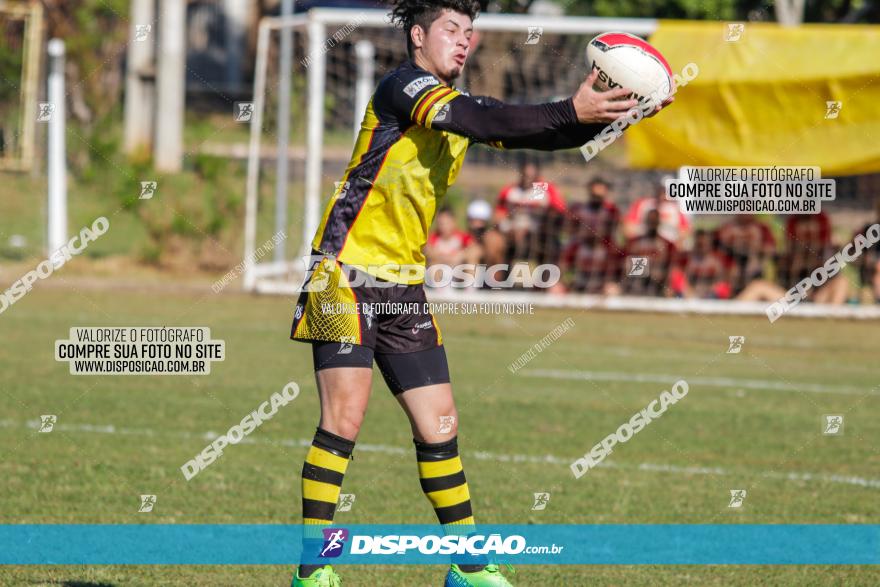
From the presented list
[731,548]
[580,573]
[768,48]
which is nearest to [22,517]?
[580,573]

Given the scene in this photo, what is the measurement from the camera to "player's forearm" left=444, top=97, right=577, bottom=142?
469 cm

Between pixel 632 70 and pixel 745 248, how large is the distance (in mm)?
13439

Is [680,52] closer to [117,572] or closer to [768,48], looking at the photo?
[768,48]

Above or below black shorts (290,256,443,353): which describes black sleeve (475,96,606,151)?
above

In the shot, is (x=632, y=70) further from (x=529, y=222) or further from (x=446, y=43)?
(x=529, y=222)

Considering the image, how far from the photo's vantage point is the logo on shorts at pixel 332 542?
5113 millimetres

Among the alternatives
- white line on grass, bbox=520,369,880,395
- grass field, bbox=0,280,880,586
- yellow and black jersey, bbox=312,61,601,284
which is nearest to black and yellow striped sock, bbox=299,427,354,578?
yellow and black jersey, bbox=312,61,601,284

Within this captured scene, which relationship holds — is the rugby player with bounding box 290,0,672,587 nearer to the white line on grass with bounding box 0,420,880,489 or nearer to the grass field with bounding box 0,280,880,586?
the grass field with bounding box 0,280,880,586

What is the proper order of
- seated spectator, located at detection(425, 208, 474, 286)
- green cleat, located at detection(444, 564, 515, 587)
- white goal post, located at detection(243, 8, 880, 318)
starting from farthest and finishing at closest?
seated spectator, located at detection(425, 208, 474, 286), white goal post, located at detection(243, 8, 880, 318), green cleat, located at detection(444, 564, 515, 587)

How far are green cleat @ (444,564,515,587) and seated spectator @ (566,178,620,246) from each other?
12834 mm

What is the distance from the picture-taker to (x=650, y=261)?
57.8 ft

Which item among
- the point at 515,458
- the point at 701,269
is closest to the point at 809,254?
the point at 701,269

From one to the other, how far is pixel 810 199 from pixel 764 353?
2.05 m

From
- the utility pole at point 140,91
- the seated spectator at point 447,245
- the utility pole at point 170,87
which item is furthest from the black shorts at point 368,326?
the utility pole at point 140,91
